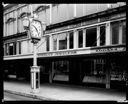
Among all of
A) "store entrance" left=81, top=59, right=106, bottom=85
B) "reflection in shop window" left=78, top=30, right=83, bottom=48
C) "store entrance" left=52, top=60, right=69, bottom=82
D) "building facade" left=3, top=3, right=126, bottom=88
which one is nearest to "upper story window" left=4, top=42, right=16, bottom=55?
"building facade" left=3, top=3, right=126, bottom=88

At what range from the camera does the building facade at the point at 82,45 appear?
41.3 ft

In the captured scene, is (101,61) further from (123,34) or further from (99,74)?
(123,34)

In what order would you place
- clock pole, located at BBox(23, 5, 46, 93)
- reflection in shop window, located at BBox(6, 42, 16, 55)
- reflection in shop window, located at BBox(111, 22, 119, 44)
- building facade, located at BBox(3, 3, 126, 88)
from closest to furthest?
1. clock pole, located at BBox(23, 5, 46, 93)
2. building facade, located at BBox(3, 3, 126, 88)
3. reflection in shop window, located at BBox(111, 22, 119, 44)
4. reflection in shop window, located at BBox(6, 42, 16, 55)

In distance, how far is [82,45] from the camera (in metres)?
15.7

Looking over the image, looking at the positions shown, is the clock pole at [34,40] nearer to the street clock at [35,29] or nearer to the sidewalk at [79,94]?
the street clock at [35,29]

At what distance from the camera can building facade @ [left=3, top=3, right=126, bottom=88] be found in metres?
12.6

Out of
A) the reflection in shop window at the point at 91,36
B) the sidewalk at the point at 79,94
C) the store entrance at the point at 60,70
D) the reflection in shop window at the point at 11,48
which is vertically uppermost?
the reflection in shop window at the point at 91,36

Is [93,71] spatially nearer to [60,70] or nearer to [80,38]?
[80,38]

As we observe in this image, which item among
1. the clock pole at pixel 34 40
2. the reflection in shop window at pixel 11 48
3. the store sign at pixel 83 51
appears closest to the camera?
the store sign at pixel 83 51

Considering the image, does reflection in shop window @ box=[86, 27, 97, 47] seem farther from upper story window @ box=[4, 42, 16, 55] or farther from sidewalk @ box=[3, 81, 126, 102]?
upper story window @ box=[4, 42, 16, 55]

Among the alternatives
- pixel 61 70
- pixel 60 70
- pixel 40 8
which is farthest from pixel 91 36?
pixel 40 8

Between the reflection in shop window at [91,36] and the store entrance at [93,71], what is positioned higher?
the reflection in shop window at [91,36]

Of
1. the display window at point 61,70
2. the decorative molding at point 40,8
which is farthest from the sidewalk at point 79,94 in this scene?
the decorative molding at point 40,8

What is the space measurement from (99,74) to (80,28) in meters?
4.91
